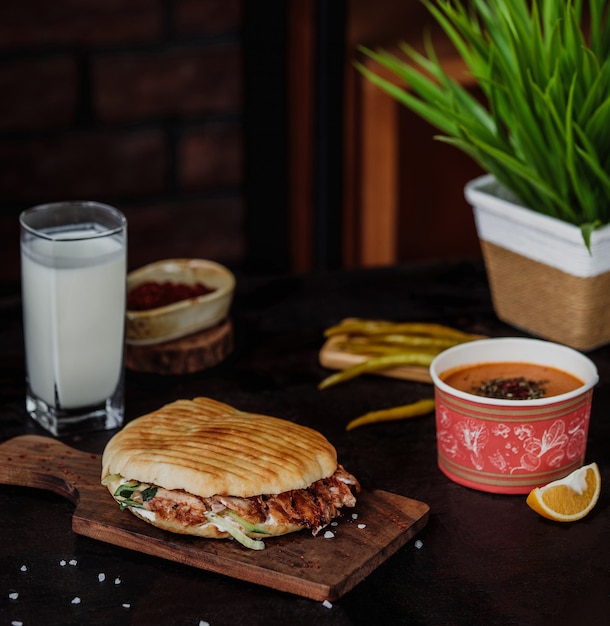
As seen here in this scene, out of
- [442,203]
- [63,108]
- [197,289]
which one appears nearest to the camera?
[197,289]

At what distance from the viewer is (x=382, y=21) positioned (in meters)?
2.84

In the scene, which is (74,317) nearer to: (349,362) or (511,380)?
(349,362)

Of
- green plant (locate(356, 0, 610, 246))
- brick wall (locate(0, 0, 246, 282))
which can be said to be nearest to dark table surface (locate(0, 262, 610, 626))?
green plant (locate(356, 0, 610, 246))

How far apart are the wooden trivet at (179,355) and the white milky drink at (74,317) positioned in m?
0.14

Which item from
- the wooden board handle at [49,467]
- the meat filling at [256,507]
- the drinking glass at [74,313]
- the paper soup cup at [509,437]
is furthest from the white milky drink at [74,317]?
the paper soup cup at [509,437]

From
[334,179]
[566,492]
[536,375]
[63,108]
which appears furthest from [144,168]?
[566,492]

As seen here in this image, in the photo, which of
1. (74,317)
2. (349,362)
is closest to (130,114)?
(349,362)

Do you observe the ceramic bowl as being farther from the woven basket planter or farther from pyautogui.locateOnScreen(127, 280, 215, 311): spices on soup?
the woven basket planter

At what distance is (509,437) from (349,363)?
407 millimetres

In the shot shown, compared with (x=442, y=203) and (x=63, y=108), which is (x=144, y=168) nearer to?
(x=63, y=108)

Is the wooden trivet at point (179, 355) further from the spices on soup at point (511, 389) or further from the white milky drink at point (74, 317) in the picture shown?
the spices on soup at point (511, 389)

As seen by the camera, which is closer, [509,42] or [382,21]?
[509,42]

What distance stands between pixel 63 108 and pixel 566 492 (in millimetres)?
1906

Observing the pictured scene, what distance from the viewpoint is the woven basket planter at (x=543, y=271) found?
1687mm
